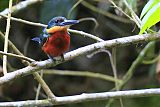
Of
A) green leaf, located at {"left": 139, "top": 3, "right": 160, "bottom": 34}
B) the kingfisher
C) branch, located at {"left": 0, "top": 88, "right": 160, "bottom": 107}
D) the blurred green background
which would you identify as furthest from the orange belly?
the blurred green background

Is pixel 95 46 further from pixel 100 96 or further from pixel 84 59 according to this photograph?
pixel 84 59

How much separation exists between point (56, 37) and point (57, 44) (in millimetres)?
24

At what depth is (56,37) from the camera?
4.59ft

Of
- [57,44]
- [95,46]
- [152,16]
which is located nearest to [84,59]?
[57,44]

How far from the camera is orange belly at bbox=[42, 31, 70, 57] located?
140cm

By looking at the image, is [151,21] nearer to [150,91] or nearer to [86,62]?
[150,91]

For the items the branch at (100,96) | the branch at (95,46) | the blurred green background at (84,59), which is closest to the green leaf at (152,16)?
the branch at (95,46)

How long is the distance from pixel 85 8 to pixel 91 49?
136 centimetres

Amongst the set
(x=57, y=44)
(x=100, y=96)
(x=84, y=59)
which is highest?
(x=84, y=59)

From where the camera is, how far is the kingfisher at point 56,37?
1.39 metres

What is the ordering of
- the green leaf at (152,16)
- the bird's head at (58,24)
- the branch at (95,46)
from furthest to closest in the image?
the bird's head at (58,24)
the branch at (95,46)
the green leaf at (152,16)

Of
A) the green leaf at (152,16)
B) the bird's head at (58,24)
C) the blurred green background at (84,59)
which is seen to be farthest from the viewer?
the blurred green background at (84,59)

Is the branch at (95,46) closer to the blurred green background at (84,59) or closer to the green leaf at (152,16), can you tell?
the green leaf at (152,16)

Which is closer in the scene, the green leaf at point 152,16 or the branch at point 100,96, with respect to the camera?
the green leaf at point 152,16
